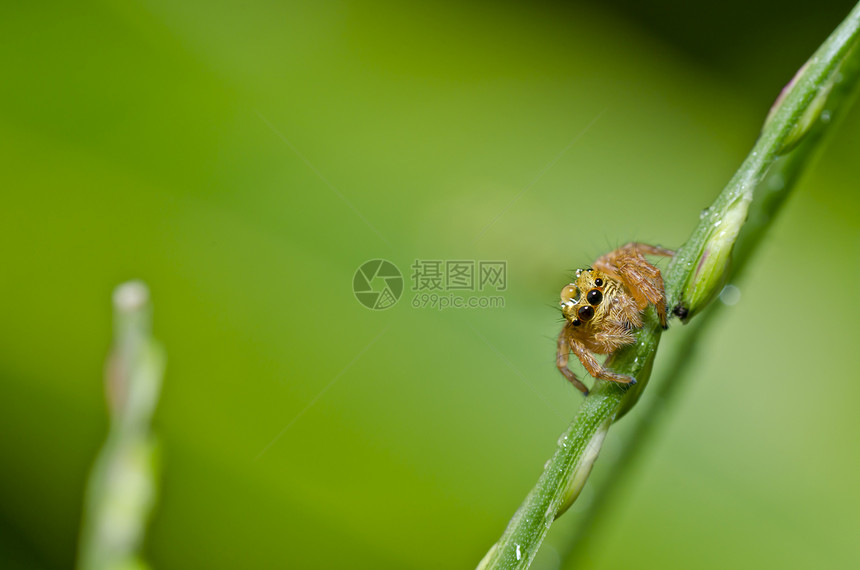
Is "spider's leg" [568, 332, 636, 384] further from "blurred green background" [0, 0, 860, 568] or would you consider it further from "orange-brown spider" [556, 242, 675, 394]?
"blurred green background" [0, 0, 860, 568]

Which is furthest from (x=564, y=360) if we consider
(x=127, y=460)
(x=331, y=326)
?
(x=127, y=460)

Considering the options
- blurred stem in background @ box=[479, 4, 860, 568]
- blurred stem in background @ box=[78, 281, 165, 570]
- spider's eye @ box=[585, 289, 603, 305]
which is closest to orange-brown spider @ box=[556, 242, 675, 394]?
spider's eye @ box=[585, 289, 603, 305]

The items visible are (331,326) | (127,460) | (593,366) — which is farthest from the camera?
(331,326)

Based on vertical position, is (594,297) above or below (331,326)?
above

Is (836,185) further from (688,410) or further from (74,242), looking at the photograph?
(74,242)

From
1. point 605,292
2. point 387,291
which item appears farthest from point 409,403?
point 605,292

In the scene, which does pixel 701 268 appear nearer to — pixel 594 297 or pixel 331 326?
pixel 594 297
